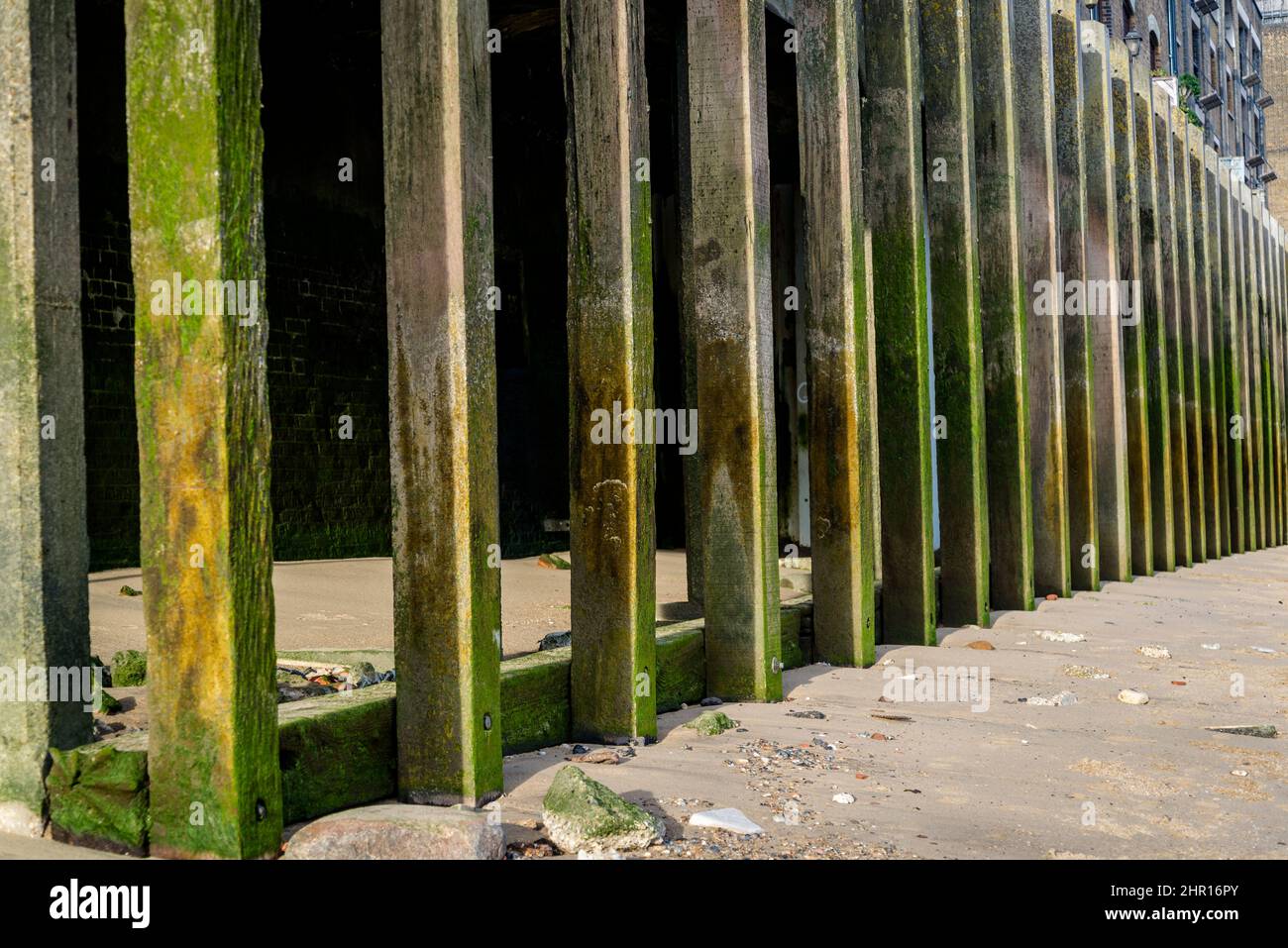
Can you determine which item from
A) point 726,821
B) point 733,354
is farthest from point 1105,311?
point 726,821

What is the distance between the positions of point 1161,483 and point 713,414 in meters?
7.05

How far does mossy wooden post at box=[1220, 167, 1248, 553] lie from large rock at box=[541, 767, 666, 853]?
488 inches

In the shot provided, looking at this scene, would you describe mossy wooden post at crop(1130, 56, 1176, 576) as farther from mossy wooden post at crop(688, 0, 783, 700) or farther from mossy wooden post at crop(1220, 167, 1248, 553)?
mossy wooden post at crop(688, 0, 783, 700)

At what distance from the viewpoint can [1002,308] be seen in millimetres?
6652

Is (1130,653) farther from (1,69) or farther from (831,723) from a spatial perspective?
(1,69)

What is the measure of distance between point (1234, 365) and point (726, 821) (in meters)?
13.1

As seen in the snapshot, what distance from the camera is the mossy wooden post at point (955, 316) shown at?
5875 mm

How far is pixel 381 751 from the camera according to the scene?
9.61 feet

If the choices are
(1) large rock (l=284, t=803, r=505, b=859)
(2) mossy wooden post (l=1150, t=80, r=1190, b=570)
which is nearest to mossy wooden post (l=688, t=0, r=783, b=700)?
(1) large rock (l=284, t=803, r=505, b=859)

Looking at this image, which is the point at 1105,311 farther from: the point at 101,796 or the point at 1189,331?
the point at 101,796

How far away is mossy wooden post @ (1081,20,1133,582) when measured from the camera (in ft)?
27.7

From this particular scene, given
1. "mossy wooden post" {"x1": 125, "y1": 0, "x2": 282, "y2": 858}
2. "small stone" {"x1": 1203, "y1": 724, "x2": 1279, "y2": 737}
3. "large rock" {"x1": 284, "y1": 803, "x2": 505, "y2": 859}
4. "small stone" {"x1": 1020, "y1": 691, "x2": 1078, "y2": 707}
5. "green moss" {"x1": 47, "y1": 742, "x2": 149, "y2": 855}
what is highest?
"mossy wooden post" {"x1": 125, "y1": 0, "x2": 282, "y2": 858}
